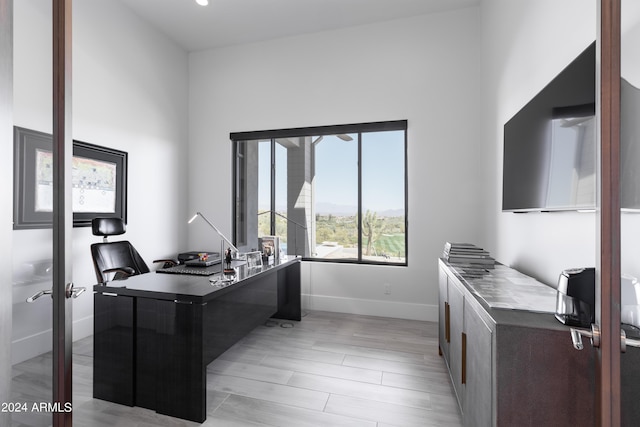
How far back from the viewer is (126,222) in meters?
3.43

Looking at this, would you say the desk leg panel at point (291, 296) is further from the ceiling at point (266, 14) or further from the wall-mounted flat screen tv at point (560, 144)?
the ceiling at point (266, 14)

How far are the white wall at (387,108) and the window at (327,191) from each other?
0.15 meters

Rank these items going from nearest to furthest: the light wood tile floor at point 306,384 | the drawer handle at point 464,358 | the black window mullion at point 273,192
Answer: the drawer handle at point 464,358, the light wood tile floor at point 306,384, the black window mullion at point 273,192

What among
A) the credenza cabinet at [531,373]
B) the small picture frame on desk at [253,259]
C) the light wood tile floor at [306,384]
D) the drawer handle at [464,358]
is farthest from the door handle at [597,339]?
the small picture frame on desk at [253,259]

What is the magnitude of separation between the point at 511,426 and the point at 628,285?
607 mm

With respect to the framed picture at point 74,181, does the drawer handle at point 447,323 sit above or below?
below

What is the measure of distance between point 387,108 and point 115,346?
3361 millimetres

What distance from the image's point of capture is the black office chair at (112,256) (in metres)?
2.67

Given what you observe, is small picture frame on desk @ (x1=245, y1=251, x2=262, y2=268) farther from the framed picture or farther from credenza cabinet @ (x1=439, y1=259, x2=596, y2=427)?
credenza cabinet @ (x1=439, y1=259, x2=596, y2=427)

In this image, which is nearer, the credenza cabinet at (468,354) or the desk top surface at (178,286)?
the credenza cabinet at (468,354)

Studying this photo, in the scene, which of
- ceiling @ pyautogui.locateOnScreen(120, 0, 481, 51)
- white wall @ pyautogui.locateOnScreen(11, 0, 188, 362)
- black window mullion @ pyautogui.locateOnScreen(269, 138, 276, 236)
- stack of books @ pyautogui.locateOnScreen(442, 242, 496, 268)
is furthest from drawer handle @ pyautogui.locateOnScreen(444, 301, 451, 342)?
white wall @ pyautogui.locateOnScreen(11, 0, 188, 362)

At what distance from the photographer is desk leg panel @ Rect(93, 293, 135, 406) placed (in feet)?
6.03

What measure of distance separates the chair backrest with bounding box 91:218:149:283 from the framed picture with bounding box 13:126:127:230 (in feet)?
0.99

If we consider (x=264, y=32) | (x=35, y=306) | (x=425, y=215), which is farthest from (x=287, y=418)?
(x=264, y=32)
